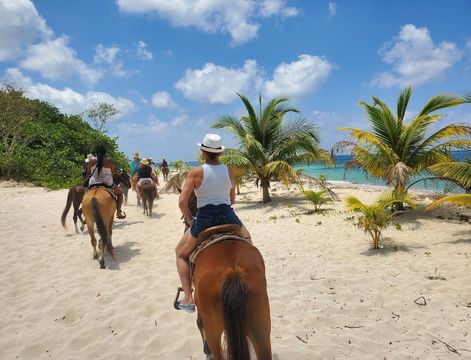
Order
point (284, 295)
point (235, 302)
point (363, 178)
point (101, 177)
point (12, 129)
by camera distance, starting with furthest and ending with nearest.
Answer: point (363, 178) → point (12, 129) → point (101, 177) → point (284, 295) → point (235, 302)

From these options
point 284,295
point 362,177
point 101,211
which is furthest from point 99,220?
point 362,177

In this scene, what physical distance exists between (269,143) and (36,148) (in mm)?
18764

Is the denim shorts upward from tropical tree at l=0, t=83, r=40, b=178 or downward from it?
downward

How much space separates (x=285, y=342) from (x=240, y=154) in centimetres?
1108

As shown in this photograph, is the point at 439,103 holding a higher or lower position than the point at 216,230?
higher

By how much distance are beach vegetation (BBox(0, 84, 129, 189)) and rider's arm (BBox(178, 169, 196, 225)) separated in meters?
19.8

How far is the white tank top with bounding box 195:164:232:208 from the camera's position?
3.26 meters

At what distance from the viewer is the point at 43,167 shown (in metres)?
21.7

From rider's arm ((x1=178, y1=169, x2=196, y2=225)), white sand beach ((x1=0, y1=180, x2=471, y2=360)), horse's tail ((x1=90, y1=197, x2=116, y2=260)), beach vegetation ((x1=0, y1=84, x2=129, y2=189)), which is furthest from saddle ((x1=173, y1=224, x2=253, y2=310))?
beach vegetation ((x1=0, y1=84, x2=129, y2=189))

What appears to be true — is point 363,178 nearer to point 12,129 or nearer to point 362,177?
point 362,177

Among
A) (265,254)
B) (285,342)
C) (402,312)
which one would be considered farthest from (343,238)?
→ (285,342)

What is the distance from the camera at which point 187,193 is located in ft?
11.2

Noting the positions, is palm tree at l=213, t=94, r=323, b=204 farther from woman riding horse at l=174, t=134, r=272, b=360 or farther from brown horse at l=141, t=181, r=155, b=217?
woman riding horse at l=174, t=134, r=272, b=360

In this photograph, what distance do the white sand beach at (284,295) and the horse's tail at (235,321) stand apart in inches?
56.1
